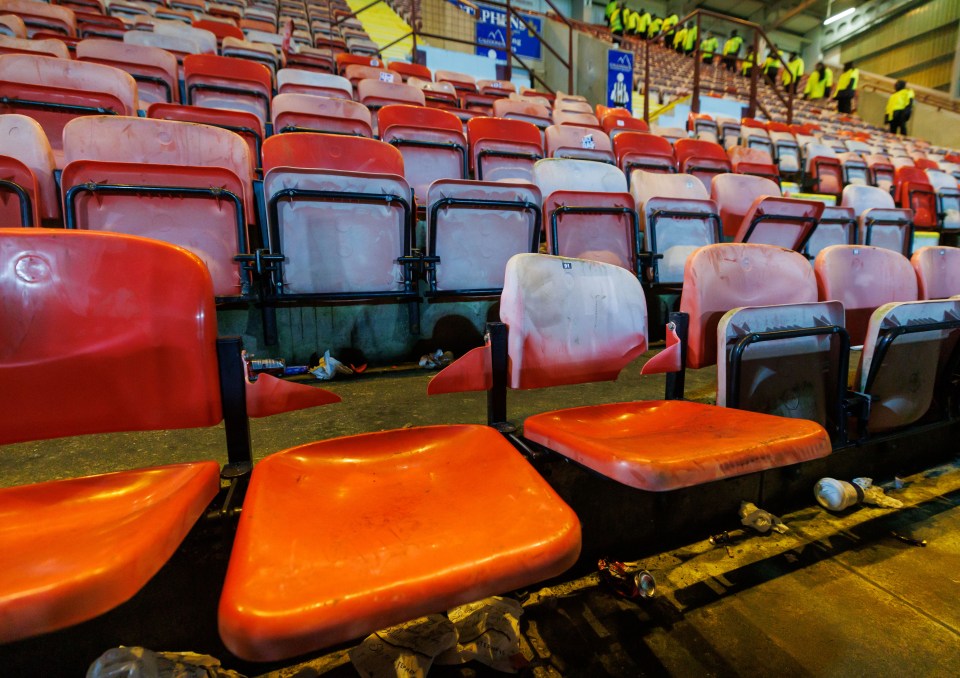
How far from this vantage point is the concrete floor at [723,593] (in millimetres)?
878

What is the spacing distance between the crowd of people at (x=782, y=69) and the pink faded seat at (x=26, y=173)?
23.8 feet

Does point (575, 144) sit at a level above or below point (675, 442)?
above

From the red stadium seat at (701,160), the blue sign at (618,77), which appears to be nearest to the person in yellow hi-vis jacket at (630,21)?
the blue sign at (618,77)

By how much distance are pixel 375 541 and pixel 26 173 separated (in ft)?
5.63

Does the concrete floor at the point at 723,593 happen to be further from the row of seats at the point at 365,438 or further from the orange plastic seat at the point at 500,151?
the orange plastic seat at the point at 500,151

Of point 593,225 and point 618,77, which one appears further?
point 618,77

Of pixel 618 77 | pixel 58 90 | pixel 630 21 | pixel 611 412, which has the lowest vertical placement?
pixel 611 412

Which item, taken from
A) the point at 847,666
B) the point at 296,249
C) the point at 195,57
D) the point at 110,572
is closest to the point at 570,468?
the point at 847,666

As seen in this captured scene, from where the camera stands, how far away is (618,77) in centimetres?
708

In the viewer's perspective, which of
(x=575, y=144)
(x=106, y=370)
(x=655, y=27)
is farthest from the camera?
(x=655, y=27)

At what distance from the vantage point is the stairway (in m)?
7.75

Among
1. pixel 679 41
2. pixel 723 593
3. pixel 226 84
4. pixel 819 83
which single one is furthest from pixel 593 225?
pixel 679 41

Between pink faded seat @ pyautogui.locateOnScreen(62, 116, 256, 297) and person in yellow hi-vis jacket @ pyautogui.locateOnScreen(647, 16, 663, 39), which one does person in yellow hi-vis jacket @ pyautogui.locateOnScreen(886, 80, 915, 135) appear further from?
pink faded seat @ pyautogui.locateOnScreen(62, 116, 256, 297)

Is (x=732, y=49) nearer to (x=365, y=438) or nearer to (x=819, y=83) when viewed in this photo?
(x=819, y=83)
